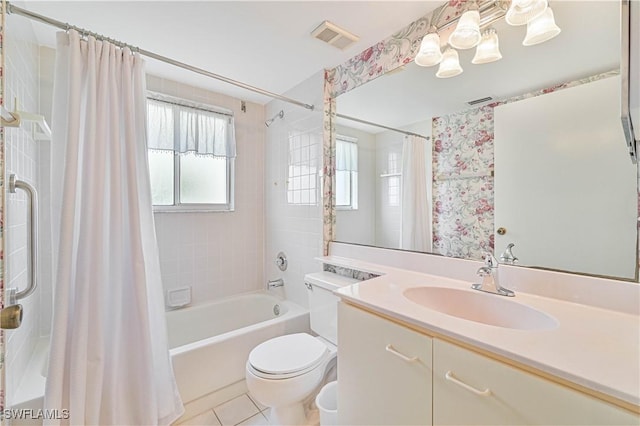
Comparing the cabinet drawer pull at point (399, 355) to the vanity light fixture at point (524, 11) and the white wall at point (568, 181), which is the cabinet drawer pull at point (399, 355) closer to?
the white wall at point (568, 181)

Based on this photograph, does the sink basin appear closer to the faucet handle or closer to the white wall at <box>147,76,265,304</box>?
the faucet handle

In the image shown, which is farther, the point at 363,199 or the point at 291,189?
the point at 291,189

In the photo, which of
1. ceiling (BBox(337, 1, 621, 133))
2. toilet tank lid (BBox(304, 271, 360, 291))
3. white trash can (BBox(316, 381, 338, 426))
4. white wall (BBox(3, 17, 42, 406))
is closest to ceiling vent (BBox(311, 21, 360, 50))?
ceiling (BBox(337, 1, 621, 133))

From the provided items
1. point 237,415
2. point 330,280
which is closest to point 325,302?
point 330,280

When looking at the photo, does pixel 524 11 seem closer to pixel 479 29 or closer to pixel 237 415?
pixel 479 29

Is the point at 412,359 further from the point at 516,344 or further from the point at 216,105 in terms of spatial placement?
the point at 216,105

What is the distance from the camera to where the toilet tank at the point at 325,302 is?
1630 mm

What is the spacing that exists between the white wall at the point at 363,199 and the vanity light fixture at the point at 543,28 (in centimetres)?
90

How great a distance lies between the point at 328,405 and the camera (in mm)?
1378

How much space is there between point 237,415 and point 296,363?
595mm

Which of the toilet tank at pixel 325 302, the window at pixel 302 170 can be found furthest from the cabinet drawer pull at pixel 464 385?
the window at pixel 302 170

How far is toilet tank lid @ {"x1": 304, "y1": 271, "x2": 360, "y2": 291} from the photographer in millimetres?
1627

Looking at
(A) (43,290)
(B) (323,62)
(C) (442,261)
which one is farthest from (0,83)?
(C) (442,261)

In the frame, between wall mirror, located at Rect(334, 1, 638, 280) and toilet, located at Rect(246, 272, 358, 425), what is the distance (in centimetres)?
53
